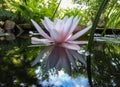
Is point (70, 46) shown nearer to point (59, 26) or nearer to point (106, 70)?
point (59, 26)

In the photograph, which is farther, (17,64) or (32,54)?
(32,54)

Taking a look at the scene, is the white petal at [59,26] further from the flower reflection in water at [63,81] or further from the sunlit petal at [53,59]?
the flower reflection in water at [63,81]

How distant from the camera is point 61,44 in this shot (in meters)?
0.77

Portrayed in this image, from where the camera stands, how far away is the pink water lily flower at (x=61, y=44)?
0.58 m

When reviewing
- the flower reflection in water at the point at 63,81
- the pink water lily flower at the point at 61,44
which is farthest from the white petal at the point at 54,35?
the flower reflection in water at the point at 63,81

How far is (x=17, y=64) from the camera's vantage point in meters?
0.56

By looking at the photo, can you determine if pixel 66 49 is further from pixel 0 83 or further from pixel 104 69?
pixel 0 83

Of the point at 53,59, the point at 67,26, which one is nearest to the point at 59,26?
the point at 67,26

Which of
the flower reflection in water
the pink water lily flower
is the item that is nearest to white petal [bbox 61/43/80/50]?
the pink water lily flower

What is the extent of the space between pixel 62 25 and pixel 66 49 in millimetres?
69

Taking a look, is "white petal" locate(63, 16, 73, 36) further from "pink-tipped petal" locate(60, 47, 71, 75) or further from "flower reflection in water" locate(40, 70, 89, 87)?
"flower reflection in water" locate(40, 70, 89, 87)

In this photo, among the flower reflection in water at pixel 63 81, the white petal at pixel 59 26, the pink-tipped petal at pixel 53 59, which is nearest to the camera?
the flower reflection in water at pixel 63 81

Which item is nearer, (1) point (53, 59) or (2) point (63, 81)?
(2) point (63, 81)

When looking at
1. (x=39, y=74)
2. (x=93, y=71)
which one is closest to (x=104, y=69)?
(x=93, y=71)
